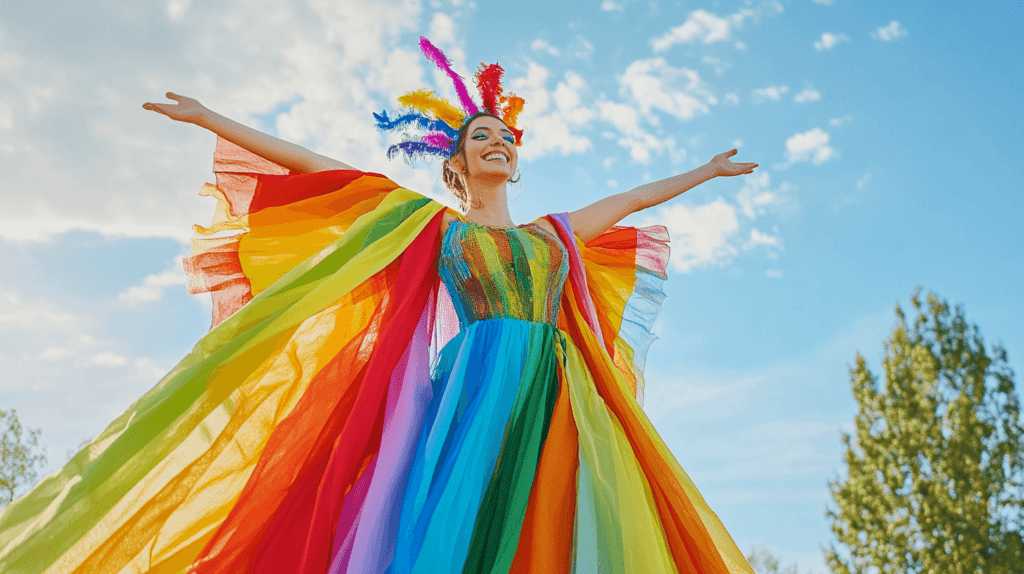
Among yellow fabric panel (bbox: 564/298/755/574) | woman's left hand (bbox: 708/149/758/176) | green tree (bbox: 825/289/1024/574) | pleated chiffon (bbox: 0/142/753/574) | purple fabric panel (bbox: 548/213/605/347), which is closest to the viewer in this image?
pleated chiffon (bbox: 0/142/753/574)

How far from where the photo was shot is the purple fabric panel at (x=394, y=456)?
1814 millimetres

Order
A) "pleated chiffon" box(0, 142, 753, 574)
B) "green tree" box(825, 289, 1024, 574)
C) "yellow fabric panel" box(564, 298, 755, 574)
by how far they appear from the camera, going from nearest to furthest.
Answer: "pleated chiffon" box(0, 142, 753, 574) < "yellow fabric panel" box(564, 298, 755, 574) < "green tree" box(825, 289, 1024, 574)

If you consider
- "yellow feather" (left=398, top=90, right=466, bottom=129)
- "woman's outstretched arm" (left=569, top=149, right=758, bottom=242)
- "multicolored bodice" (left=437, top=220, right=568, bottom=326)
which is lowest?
"multicolored bodice" (left=437, top=220, right=568, bottom=326)

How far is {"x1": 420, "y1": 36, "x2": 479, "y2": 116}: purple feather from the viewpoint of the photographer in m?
3.45

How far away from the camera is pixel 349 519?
6.46 ft

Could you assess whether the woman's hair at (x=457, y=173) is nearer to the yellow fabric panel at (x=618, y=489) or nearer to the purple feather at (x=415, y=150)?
the purple feather at (x=415, y=150)

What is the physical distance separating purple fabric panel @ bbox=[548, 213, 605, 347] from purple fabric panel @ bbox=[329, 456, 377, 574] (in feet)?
3.36

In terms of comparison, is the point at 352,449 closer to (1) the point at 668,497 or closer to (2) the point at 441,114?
(1) the point at 668,497

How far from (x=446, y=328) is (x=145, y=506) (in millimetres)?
1288

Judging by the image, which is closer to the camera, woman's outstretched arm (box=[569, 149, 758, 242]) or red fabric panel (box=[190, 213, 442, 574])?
red fabric panel (box=[190, 213, 442, 574])

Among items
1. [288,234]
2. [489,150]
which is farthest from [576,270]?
[288,234]

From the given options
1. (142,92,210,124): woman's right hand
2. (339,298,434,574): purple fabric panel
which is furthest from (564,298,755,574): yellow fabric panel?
(142,92,210,124): woman's right hand

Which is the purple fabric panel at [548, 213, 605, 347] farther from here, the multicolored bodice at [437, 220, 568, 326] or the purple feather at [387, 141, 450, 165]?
the purple feather at [387, 141, 450, 165]

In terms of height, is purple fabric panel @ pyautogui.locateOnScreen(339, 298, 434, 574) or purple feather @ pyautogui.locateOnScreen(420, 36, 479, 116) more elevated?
purple feather @ pyautogui.locateOnScreen(420, 36, 479, 116)
